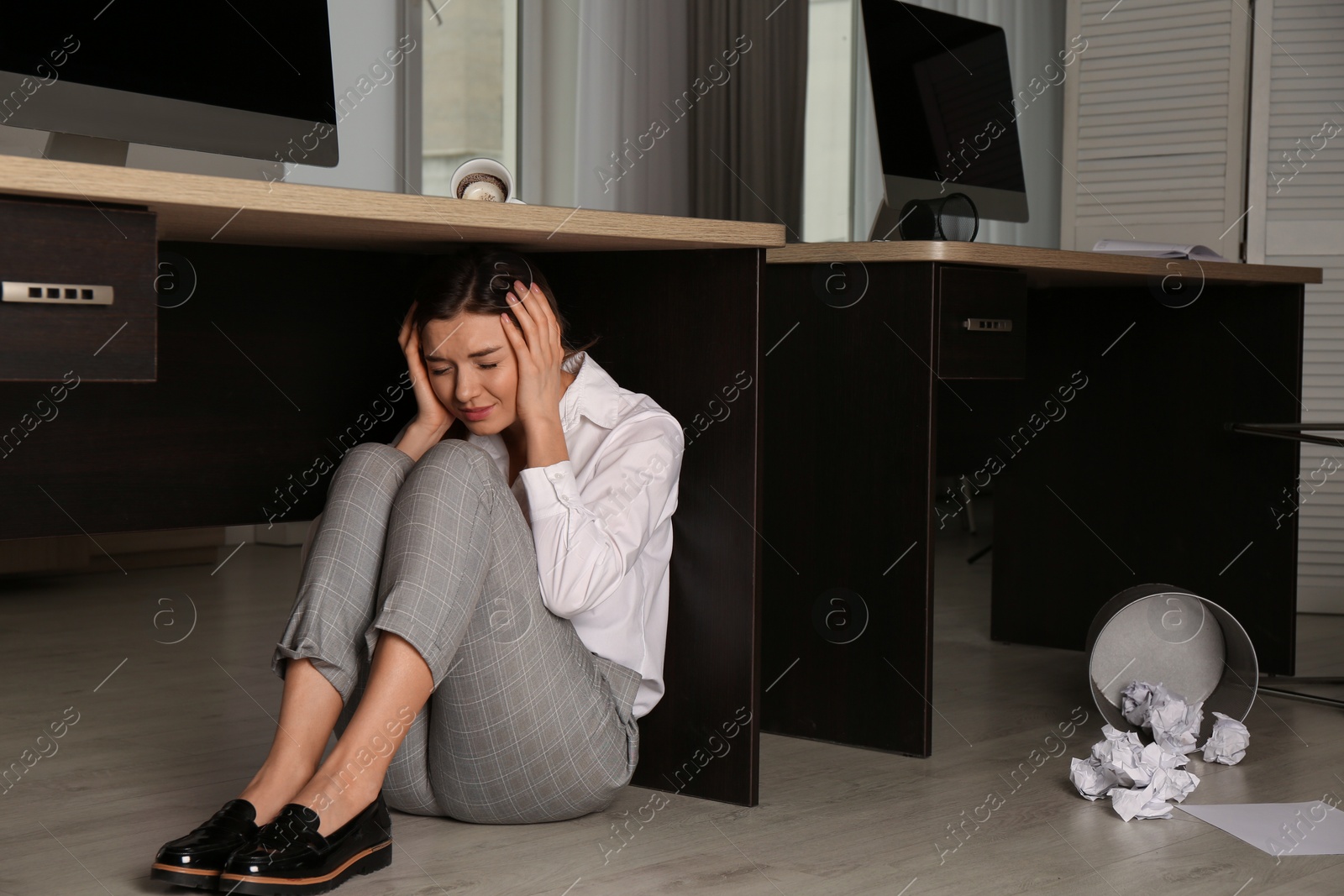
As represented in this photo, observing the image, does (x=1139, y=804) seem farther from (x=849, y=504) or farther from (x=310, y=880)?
(x=310, y=880)

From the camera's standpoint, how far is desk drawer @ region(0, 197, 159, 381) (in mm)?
1156

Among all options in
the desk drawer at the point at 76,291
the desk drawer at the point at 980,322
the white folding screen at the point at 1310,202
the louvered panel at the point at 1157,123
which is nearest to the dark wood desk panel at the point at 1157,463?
the desk drawer at the point at 980,322

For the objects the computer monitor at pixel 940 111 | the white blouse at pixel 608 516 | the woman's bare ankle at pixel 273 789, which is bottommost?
the woman's bare ankle at pixel 273 789

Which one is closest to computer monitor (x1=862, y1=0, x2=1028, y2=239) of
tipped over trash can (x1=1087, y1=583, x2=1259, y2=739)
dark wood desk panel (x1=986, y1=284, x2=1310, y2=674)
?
dark wood desk panel (x1=986, y1=284, x2=1310, y2=674)

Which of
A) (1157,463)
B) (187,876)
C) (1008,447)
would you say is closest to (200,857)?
(187,876)

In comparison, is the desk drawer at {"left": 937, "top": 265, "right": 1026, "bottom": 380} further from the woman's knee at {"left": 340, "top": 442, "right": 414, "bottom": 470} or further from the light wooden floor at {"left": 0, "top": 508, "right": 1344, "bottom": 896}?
the woman's knee at {"left": 340, "top": 442, "right": 414, "bottom": 470}

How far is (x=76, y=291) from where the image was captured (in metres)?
1.19

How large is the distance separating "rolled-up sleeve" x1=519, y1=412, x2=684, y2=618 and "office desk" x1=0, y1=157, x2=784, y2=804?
13 cm

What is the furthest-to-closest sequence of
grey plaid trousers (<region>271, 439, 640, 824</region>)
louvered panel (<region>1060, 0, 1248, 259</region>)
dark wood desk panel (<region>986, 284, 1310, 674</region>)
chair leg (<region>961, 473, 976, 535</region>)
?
chair leg (<region>961, 473, 976, 535</region>), louvered panel (<region>1060, 0, 1248, 259</region>), dark wood desk panel (<region>986, 284, 1310, 674</region>), grey plaid trousers (<region>271, 439, 640, 824</region>)

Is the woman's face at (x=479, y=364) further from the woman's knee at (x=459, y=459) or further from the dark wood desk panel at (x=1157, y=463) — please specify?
the dark wood desk panel at (x=1157, y=463)

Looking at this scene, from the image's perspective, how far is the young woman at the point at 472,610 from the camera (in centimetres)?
140

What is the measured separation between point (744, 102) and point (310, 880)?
3.76m

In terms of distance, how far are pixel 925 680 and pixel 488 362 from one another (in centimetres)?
84

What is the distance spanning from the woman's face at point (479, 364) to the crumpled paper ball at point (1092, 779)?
3.00 feet
